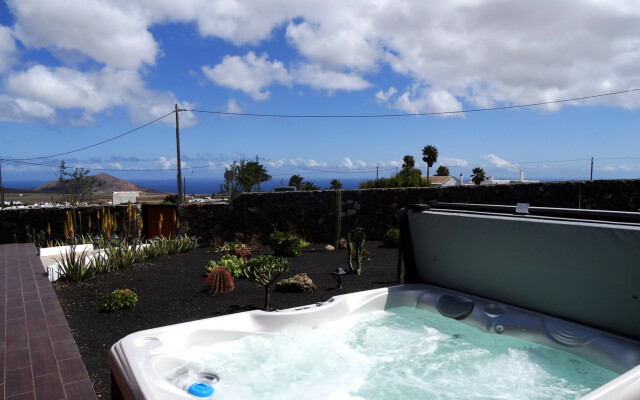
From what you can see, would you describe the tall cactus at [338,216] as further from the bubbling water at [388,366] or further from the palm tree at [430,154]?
the palm tree at [430,154]

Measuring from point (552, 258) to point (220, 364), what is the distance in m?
3.02

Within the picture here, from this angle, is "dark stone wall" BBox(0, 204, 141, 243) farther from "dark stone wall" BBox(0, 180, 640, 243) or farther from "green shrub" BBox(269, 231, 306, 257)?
"green shrub" BBox(269, 231, 306, 257)

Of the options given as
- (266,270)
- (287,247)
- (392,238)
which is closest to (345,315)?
(266,270)

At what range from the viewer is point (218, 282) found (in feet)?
20.1

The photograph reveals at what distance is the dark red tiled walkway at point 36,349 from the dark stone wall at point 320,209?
521 cm

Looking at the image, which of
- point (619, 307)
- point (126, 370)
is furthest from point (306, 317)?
point (619, 307)

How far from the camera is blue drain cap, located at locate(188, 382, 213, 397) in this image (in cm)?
292

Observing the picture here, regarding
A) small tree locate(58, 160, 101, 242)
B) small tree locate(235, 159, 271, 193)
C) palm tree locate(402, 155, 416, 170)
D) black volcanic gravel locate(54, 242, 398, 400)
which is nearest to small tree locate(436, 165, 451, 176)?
palm tree locate(402, 155, 416, 170)

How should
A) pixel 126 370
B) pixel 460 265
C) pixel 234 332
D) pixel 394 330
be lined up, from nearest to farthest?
pixel 126 370
pixel 234 332
pixel 394 330
pixel 460 265

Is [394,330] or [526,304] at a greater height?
[526,304]

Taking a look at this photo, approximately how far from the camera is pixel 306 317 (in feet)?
13.7

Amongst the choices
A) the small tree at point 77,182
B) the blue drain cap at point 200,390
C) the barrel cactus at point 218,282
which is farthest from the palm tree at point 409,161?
the blue drain cap at point 200,390

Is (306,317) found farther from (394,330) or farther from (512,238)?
(512,238)

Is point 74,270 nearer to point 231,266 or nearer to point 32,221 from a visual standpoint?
point 231,266
